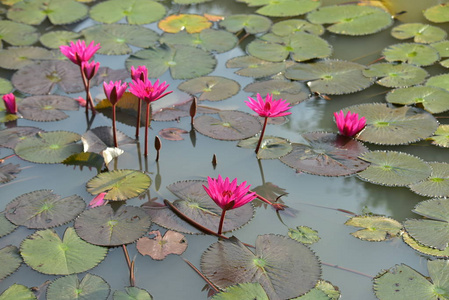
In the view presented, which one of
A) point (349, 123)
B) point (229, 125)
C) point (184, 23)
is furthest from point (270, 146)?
point (184, 23)

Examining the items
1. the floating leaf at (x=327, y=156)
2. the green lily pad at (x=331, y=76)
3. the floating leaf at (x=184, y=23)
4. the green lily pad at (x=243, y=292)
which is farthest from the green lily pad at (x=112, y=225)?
the floating leaf at (x=184, y=23)

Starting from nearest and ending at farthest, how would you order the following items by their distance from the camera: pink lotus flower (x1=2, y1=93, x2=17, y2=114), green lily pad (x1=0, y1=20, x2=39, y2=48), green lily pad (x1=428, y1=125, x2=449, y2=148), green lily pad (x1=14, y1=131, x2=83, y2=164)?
green lily pad (x1=14, y1=131, x2=83, y2=164), green lily pad (x1=428, y1=125, x2=449, y2=148), pink lotus flower (x1=2, y1=93, x2=17, y2=114), green lily pad (x1=0, y1=20, x2=39, y2=48)

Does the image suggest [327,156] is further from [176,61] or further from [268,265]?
[176,61]

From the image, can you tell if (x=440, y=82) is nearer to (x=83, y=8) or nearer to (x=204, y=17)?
(x=204, y=17)

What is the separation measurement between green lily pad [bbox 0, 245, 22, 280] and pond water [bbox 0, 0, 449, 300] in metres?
0.03

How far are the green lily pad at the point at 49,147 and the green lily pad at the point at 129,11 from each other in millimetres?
1742

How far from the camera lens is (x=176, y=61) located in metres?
4.07

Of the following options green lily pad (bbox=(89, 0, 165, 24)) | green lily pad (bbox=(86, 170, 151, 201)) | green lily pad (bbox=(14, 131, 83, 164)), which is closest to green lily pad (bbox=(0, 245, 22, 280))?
green lily pad (bbox=(86, 170, 151, 201))

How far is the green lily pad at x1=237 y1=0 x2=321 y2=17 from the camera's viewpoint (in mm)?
4777

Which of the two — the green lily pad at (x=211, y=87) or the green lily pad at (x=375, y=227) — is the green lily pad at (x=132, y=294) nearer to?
the green lily pad at (x=375, y=227)

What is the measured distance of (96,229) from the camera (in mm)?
2586

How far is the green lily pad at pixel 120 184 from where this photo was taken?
281cm

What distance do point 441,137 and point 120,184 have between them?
1902 mm

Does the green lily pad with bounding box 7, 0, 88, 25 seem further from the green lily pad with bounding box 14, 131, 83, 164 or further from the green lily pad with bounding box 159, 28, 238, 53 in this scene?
the green lily pad with bounding box 14, 131, 83, 164
